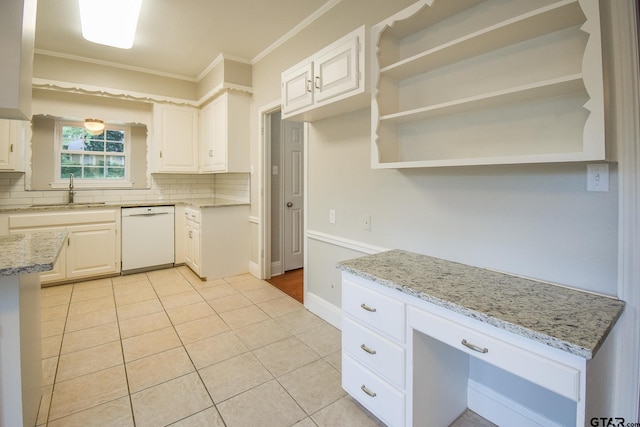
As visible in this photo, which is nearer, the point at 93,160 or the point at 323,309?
the point at 323,309

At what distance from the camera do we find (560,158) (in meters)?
1.22

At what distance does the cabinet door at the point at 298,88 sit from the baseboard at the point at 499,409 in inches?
84.2

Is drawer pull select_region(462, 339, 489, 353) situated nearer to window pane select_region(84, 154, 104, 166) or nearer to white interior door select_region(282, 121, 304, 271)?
white interior door select_region(282, 121, 304, 271)

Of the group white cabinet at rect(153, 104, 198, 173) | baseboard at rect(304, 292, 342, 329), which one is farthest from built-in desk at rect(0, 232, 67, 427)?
white cabinet at rect(153, 104, 198, 173)

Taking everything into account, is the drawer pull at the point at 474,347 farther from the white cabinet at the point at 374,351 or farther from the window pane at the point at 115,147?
the window pane at the point at 115,147

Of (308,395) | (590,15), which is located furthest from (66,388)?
(590,15)

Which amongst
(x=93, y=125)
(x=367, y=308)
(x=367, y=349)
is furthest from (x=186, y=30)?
(x=367, y=349)

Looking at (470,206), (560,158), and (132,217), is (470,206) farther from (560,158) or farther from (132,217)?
(132,217)

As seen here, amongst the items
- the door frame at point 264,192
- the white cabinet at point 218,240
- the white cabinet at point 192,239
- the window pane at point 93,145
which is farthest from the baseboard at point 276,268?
the window pane at point 93,145

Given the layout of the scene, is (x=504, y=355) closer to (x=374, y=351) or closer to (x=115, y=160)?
(x=374, y=351)

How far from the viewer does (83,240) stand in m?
3.79

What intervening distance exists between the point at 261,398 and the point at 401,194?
5.00 feet

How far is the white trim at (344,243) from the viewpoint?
2348 millimetres

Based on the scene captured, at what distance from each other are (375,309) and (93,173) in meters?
4.55
